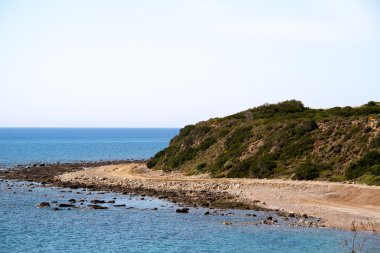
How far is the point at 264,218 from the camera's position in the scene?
126ft

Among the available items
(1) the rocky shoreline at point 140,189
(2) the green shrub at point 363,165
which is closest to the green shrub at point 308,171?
(2) the green shrub at point 363,165

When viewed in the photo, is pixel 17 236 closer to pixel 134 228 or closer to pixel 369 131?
pixel 134 228

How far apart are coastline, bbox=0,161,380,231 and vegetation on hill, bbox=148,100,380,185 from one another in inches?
101

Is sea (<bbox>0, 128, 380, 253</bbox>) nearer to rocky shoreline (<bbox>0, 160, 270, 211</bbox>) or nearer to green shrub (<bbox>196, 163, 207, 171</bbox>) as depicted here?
rocky shoreline (<bbox>0, 160, 270, 211</bbox>)

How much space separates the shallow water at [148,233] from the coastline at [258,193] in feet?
8.92

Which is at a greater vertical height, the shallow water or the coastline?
the coastline

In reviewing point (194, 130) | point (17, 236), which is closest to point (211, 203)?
point (17, 236)

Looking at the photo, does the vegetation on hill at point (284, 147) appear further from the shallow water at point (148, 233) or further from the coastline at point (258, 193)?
the shallow water at point (148, 233)

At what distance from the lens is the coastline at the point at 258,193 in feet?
128

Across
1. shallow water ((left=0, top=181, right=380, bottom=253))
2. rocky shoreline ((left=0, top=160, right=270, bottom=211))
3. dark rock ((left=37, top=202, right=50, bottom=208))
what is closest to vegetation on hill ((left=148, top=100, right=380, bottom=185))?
rocky shoreline ((left=0, top=160, right=270, bottom=211))

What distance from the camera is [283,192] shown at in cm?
4750

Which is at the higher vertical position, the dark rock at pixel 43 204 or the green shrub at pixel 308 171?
the green shrub at pixel 308 171

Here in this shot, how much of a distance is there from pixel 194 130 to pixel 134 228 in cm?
4581

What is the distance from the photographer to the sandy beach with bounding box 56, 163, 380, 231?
126 feet
